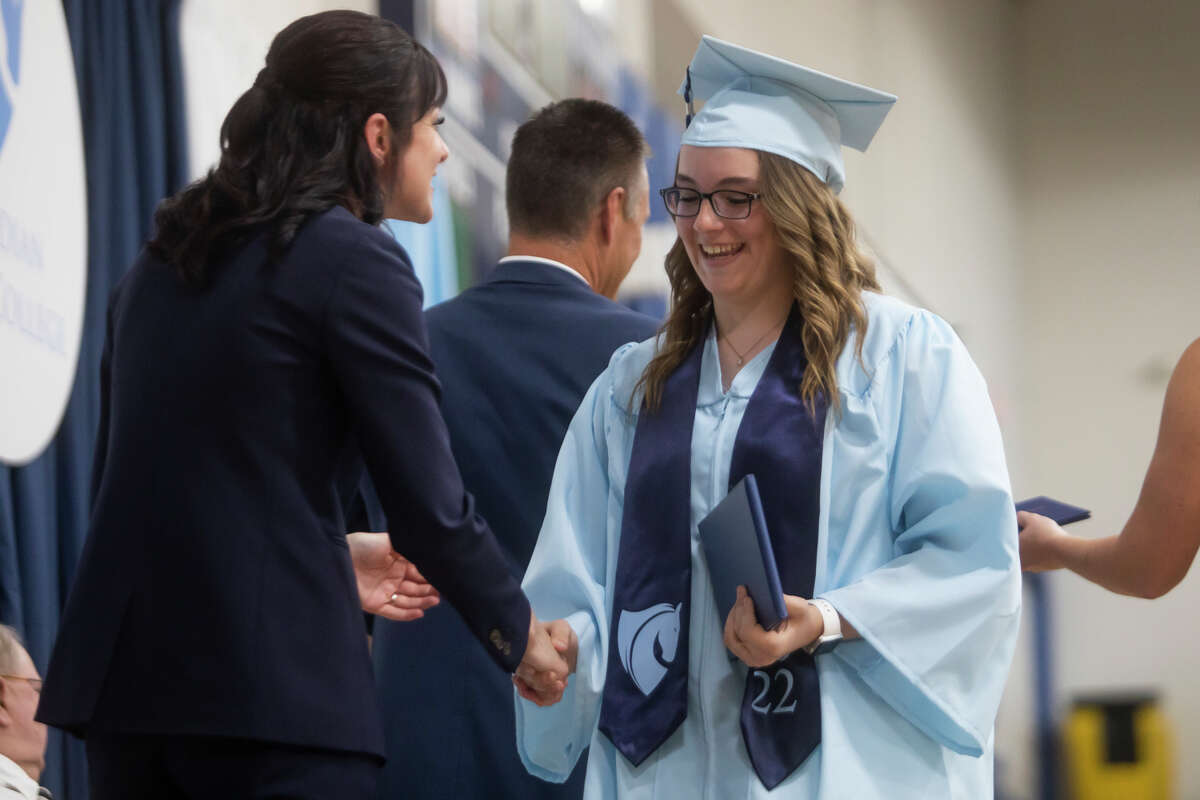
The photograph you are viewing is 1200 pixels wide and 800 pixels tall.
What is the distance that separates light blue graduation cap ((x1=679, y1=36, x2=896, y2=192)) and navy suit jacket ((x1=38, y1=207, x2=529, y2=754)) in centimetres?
43

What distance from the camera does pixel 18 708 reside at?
245 centimetres

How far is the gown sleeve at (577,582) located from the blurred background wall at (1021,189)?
7.29 ft

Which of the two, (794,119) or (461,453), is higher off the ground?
(794,119)

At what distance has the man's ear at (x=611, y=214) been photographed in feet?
8.94

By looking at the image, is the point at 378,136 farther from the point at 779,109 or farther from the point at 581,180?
the point at 581,180

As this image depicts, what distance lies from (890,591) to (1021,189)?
8957mm

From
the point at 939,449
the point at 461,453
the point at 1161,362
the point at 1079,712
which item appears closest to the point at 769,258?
the point at 939,449

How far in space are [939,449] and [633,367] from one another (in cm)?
46

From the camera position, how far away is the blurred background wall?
15.3ft

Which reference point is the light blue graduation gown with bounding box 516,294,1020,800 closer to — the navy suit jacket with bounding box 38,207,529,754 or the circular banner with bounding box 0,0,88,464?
the navy suit jacket with bounding box 38,207,529,754

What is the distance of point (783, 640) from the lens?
1531mm

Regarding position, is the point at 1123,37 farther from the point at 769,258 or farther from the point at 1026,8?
→ the point at 769,258

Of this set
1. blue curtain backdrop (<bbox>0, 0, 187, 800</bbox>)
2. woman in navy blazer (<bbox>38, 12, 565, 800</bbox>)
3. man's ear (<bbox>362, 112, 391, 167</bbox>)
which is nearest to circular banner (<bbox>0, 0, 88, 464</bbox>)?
blue curtain backdrop (<bbox>0, 0, 187, 800</bbox>)

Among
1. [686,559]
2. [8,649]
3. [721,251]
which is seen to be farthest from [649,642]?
[8,649]
